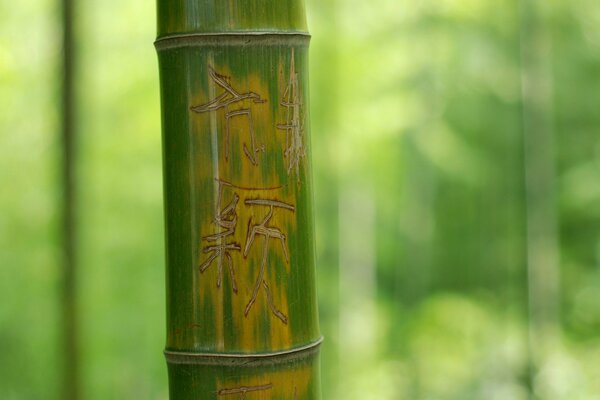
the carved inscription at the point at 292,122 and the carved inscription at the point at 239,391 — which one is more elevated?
the carved inscription at the point at 292,122

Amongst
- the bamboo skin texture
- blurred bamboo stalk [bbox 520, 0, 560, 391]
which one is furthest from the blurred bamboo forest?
the bamboo skin texture

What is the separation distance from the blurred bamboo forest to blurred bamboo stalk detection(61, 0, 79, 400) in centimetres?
6

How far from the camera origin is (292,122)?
755mm

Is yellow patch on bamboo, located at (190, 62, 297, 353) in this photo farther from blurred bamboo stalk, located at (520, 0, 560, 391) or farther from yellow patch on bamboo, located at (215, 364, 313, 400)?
blurred bamboo stalk, located at (520, 0, 560, 391)

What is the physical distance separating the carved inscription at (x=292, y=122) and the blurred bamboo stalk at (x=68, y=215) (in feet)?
5.70

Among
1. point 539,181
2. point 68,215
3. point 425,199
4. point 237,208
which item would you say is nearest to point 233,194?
point 237,208

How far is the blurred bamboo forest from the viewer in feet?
8.28

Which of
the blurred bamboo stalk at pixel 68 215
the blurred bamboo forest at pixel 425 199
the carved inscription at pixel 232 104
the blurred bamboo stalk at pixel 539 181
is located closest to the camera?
the carved inscription at pixel 232 104

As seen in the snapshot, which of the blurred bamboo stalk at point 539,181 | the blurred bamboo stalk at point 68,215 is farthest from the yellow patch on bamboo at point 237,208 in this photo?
the blurred bamboo stalk at point 539,181

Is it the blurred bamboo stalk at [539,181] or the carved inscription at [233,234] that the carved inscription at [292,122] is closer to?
the carved inscription at [233,234]

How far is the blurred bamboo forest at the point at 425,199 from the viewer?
8.28ft

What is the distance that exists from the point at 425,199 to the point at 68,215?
1.31 m

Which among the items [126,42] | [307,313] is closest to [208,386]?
[307,313]

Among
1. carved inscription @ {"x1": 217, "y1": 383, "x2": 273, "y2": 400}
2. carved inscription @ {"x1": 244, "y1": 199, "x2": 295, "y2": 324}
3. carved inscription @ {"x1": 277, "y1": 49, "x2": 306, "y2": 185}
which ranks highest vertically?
carved inscription @ {"x1": 277, "y1": 49, "x2": 306, "y2": 185}
